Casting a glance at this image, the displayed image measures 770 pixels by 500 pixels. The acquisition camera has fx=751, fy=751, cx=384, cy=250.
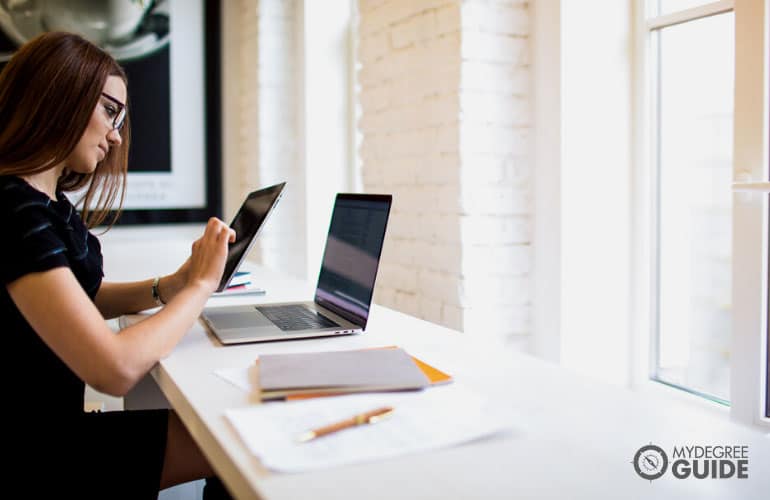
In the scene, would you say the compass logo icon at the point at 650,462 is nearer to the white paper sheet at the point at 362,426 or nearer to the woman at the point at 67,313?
the white paper sheet at the point at 362,426

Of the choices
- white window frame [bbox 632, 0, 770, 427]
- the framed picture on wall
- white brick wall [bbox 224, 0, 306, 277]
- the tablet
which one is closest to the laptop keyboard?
the tablet

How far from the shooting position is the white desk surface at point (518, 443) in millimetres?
696

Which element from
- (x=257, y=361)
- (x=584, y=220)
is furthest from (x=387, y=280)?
(x=257, y=361)

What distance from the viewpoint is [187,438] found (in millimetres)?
1302

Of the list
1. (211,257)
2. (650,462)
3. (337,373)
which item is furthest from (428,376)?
(211,257)

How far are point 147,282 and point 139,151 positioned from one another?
7.59 ft

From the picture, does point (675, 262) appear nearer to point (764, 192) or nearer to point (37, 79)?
point (764, 192)

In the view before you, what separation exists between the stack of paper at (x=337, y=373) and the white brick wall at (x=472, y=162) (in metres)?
1.00

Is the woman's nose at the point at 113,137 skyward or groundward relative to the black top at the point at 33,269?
skyward

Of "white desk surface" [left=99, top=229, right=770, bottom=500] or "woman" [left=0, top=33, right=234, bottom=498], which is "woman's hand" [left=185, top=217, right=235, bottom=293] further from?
"white desk surface" [left=99, top=229, right=770, bottom=500]

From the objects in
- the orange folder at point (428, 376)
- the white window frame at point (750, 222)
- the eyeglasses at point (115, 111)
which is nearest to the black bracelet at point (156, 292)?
the eyeglasses at point (115, 111)

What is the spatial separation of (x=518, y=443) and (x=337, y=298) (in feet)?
2.37

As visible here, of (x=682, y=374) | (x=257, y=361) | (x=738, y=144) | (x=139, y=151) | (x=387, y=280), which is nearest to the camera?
(x=257, y=361)

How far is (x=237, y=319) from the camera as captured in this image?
146cm
